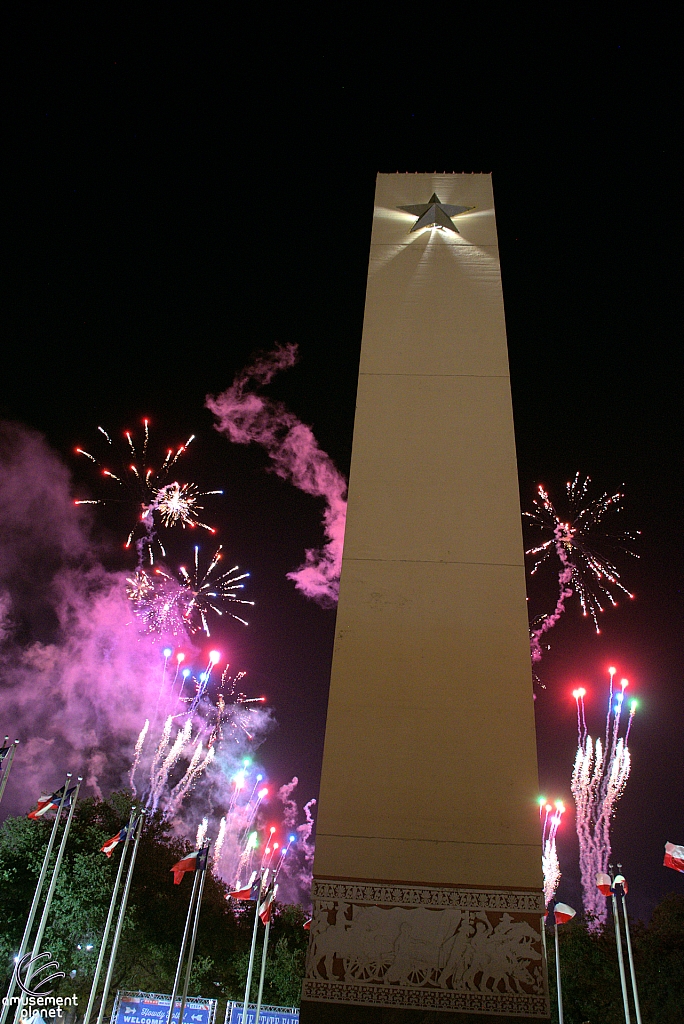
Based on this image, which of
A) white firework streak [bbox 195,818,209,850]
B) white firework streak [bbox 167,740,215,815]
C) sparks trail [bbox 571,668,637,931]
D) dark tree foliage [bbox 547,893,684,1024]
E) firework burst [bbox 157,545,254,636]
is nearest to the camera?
dark tree foliage [bbox 547,893,684,1024]

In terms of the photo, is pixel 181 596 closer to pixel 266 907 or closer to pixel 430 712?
pixel 266 907

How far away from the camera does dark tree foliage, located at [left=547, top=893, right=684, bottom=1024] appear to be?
17.0 m

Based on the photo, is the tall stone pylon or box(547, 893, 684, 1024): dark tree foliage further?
box(547, 893, 684, 1024): dark tree foliage

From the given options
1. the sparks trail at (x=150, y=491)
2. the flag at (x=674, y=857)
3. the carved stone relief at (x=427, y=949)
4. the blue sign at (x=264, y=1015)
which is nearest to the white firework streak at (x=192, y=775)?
the sparks trail at (x=150, y=491)

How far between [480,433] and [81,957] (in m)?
17.4

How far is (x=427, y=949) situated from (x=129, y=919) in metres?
15.8

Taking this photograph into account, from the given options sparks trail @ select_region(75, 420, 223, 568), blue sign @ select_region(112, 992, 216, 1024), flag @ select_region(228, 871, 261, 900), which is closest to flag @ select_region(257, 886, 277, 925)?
flag @ select_region(228, 871, 261, 900)

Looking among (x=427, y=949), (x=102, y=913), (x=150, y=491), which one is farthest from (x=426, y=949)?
(x=150, y=491)

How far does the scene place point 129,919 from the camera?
16.8 m

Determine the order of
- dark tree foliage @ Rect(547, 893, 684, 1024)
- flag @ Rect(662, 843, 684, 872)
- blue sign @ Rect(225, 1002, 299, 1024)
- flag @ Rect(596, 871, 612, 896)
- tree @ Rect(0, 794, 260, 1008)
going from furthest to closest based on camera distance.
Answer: blue sign @ Rect(225, 1002, 299, 1024)
dark tree foliage @ Rect(547, 893, 684, 1024)
tree @ Rect(0, 794, 260, 1008)
flag @ Rect(596, 871, 612, 896)
flag @ Rect(662, 843, 684, 872)

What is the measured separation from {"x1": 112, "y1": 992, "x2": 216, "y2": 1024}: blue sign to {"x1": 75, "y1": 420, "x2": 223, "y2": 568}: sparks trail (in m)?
12.6

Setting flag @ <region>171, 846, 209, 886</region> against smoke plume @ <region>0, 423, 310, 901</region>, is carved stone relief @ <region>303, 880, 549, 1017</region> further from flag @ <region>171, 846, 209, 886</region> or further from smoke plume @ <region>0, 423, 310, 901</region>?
smoke plume @ <region>0, 423, 310, 901</region>

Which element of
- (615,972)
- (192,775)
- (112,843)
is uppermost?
(192,775)

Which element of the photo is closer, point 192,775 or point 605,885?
point 605,885
